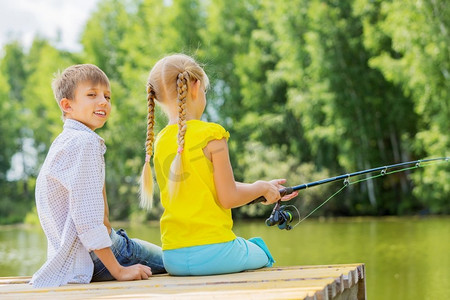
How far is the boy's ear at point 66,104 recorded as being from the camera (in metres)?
3.63

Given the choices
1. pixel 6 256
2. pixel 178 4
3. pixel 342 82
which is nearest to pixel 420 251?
pixel 6 256

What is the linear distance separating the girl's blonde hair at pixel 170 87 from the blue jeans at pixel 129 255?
237 mm

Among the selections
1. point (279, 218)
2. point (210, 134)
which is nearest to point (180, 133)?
point (210, 134)

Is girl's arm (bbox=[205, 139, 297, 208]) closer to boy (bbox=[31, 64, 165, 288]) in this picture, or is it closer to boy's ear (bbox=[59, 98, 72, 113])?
boy (bbox=[31, 64, 165, 288])

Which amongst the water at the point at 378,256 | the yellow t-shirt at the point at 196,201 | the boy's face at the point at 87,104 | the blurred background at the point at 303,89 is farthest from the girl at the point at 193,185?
the blurred background at the point at 303,89

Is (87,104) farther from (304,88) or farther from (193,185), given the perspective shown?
(304,88)

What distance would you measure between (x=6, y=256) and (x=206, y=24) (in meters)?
18.6

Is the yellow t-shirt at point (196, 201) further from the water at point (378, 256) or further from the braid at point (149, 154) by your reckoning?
the water at point (378, 256)

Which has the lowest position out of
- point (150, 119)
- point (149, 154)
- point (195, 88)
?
point (149, 154)

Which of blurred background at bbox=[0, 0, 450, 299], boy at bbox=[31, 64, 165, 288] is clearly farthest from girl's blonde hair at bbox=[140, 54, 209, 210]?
blurred background at bbox=[0, 0, 450, 299]

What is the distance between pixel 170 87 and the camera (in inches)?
140

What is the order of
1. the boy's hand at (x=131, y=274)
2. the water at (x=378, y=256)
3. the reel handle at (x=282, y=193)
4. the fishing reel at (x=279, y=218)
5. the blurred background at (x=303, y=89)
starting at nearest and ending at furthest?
the boy's hand at (x=131, y=274), the reel handle at (x=282, y=193), the fishing reel at (x=279, y=218), the water at (x=378, y=256), the blurred background at (x=303, y=89)

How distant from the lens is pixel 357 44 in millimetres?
23766

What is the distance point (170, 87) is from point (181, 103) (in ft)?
0.49
